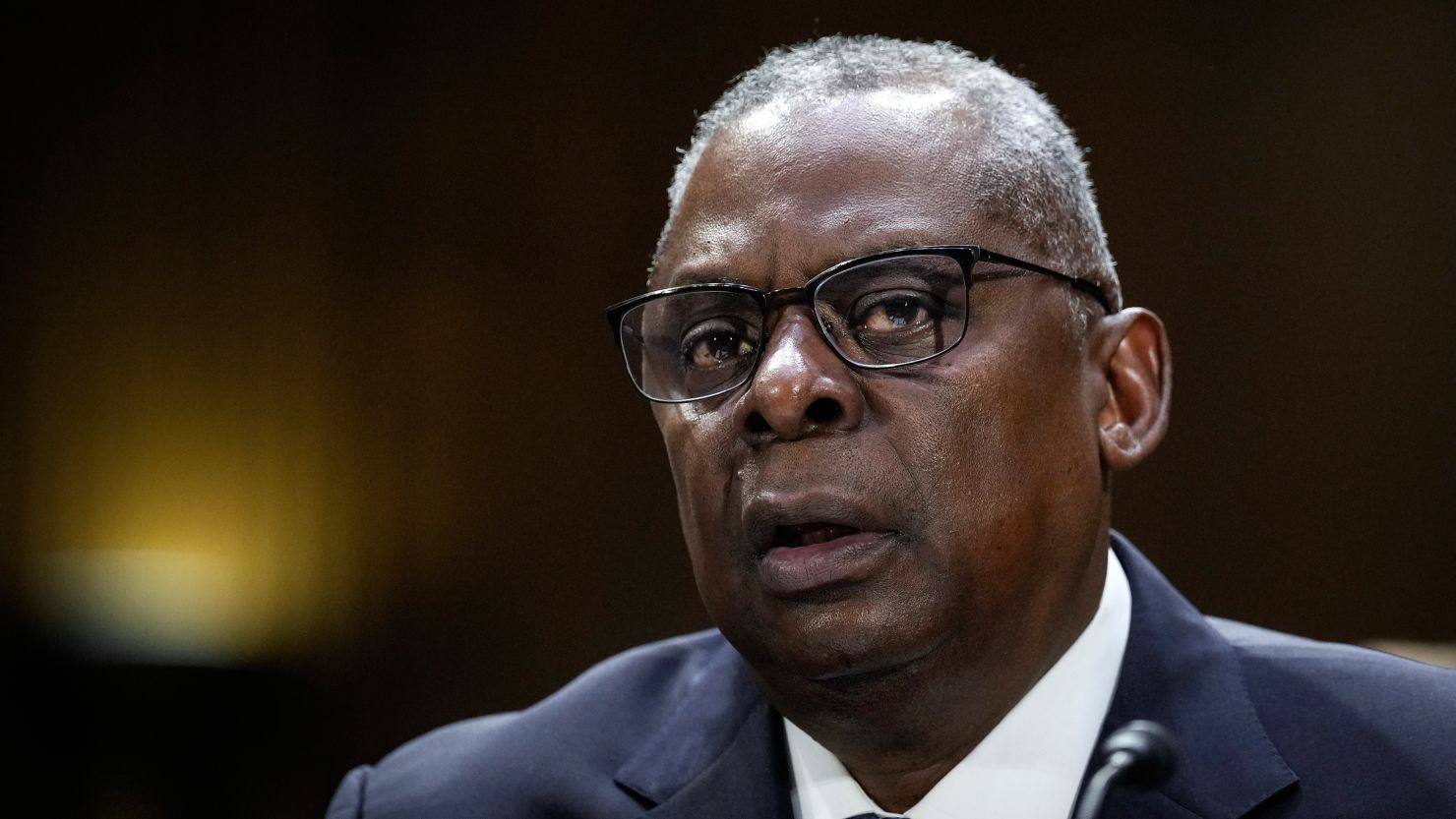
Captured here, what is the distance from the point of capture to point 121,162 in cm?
337

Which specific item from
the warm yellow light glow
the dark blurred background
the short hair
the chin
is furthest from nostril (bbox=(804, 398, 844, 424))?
the warm yellow light glow

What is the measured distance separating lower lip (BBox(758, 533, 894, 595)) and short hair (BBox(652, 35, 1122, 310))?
42 centimetres

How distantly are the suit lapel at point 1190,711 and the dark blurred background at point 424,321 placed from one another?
1.38 metres

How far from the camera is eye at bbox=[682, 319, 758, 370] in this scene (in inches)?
63.6

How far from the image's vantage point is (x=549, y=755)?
184cm

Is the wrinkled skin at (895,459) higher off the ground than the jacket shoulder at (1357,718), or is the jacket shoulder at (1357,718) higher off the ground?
the wrinkled skin at (895,459)

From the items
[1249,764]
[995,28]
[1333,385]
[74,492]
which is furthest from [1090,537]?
[74,492]

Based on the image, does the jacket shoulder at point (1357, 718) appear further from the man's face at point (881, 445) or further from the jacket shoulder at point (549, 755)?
the jacket shoulder at point (549, 755)

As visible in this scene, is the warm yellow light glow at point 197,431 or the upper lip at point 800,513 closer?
the upper lip at point 800,513

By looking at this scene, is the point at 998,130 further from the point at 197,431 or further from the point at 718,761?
the point at 197,431

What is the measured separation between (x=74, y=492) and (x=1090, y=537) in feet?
8.70

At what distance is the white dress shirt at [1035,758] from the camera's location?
62.2 inches

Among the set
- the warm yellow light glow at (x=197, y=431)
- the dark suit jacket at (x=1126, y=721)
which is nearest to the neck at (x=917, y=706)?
the dark suit jacket at (x=1126, y=721)

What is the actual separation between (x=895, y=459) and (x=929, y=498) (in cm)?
5
